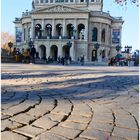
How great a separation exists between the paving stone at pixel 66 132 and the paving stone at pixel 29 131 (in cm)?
12

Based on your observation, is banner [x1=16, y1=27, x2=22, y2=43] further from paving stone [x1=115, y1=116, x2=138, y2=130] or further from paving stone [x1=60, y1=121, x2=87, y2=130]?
paving stone [x1=60, y1=121, x2=87, y2=130]

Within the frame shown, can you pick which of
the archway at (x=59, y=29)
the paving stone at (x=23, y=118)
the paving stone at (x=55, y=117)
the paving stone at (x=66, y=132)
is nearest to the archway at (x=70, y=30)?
the archway at (x=59, y=29)

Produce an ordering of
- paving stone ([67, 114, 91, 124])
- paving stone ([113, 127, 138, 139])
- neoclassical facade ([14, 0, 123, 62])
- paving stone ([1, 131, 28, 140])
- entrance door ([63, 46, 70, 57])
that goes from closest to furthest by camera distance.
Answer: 1. paving stone ([1, 131, 28, 140])
2. paving stone ([113, 127, 138, 139])
3. paving stone ([67, 114, 91, 124])
4. neoclassical facade ([14, 0, 123, 62])
5. entrance door ([63, 46, 70, 57])

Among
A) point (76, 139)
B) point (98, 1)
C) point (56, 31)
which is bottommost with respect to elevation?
point (76, 139)

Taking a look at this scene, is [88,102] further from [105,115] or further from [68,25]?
[68,25]

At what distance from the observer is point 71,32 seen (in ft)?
276

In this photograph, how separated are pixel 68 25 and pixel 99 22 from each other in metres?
7.72

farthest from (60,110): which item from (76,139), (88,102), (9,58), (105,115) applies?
(9,58)

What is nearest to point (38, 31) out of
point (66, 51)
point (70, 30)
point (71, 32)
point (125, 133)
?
point (70, 30)

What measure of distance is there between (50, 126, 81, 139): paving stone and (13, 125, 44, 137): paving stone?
125 mm

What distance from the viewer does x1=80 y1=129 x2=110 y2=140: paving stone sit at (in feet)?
8.97

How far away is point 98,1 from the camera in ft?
295

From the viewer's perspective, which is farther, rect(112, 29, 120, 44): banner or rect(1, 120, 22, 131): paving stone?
rect(112, 29, 120, 44): banner

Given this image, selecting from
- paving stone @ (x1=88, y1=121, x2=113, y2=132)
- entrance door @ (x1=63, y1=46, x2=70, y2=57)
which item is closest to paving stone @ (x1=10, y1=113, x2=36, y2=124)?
paving stone @ (x1=88, y1=121, x2=113, y2=132)
